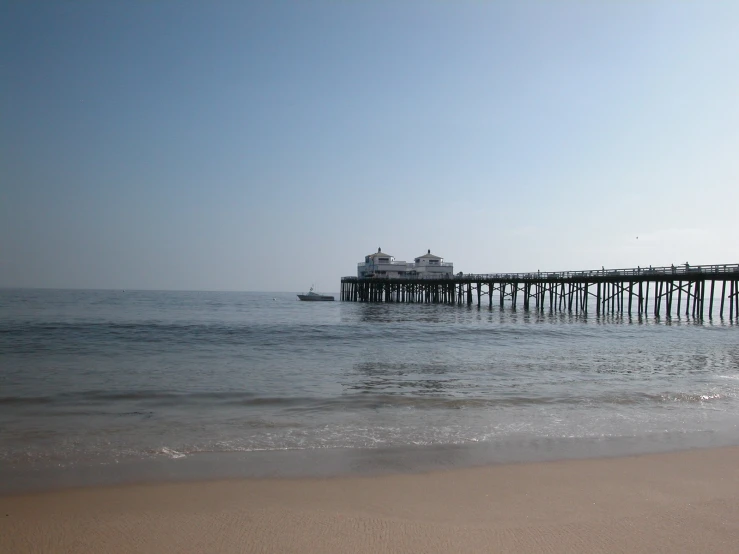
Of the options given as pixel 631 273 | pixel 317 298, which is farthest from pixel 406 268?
pixel 631 273

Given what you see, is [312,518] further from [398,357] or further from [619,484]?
[398,357]

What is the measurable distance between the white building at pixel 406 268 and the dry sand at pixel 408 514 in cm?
5860

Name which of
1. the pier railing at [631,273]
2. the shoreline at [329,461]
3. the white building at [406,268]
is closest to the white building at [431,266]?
the white building at [406,268]

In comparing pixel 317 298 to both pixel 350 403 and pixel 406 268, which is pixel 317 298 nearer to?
pixel 406 268

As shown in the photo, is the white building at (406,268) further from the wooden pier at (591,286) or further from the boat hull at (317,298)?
the boat hull at (317,298)

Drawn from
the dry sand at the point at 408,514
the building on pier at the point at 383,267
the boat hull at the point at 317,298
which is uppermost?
the building on pier at the point at 383,267

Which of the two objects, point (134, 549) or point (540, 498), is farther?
point (540, 498)

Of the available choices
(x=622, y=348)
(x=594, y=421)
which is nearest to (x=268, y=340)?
(x=622, y=348)

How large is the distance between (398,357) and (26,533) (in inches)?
536

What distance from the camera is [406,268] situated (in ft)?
218

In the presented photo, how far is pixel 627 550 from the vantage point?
3965 mm

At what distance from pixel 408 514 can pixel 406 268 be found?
62.1m

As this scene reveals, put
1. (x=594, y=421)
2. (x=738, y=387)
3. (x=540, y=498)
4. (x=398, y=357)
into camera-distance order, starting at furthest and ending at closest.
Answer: (x=398, y=357), (x=738, y=387), (x=594, y=421), (x=540, y=498)

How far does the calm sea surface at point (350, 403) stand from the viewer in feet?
21.8
